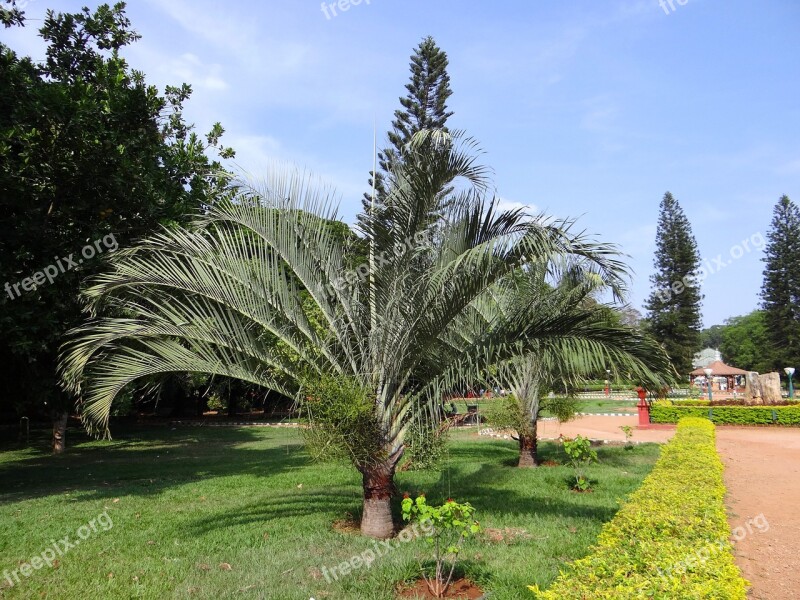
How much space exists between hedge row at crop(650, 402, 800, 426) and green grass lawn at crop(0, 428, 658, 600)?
27.1 feet

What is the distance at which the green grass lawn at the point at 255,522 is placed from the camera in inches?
172

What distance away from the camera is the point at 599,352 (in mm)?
4562

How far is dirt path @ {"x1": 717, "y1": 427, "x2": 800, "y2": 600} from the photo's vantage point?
4.77 m

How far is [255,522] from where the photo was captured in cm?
632

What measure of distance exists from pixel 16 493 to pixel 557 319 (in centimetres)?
853

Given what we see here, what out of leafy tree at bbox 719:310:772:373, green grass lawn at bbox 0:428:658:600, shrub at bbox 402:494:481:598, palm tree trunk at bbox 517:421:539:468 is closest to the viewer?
shrub at bbox 402:494:481:598

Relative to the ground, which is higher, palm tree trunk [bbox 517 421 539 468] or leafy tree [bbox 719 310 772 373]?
leafy tree [bbox 719 310 772 373]

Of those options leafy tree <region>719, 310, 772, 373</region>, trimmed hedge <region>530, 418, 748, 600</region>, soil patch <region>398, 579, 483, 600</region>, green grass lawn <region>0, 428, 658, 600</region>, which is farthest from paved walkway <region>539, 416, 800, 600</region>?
leafy tree <region>719, 310, 772, 373</region>

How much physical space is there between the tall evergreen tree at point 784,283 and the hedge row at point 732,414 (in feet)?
81.4

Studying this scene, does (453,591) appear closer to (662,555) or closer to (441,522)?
(441,522)

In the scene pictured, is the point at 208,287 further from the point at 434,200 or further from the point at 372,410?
the point at 434,200

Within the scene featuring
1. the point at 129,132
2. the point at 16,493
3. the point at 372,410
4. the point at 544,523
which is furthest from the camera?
the point at 129,132

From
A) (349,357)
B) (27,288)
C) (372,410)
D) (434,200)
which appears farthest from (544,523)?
(27,288)

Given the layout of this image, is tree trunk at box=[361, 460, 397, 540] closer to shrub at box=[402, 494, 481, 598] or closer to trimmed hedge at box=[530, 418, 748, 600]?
shrub at box=[402, 494, 481, 598]
